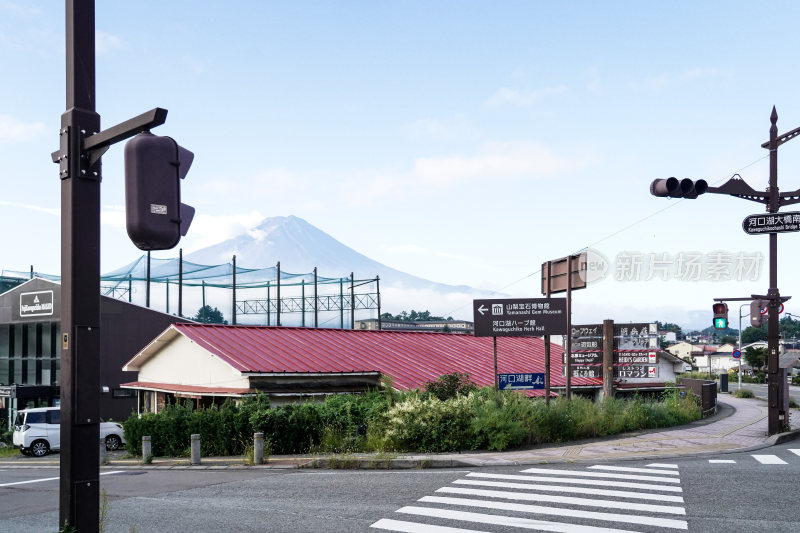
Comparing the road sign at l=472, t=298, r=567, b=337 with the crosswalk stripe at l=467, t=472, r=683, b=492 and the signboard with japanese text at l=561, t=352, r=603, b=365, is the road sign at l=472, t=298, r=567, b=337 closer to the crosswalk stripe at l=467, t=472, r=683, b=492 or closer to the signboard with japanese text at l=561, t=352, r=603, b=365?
the signboard with japanese text at l=561, t=352, r=603, b=365

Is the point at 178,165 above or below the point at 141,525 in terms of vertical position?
above

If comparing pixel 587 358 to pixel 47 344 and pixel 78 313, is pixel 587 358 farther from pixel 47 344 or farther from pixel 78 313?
pixel 47 344

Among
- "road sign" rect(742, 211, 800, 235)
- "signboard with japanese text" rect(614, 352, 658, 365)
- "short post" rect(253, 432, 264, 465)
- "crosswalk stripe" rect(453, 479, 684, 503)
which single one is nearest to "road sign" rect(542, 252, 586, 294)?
"signboard with japanese text" rect(614, 352, 658, 365)

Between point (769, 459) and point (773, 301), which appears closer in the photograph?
point (769, 459)

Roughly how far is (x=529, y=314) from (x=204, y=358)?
11641 millimetres

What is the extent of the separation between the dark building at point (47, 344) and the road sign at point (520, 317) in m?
22.7

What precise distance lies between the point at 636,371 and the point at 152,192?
74.8 feet

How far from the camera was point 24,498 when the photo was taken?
14.1 metres

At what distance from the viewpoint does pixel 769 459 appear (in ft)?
51.8

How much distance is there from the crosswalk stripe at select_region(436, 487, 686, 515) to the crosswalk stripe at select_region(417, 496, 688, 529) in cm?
46

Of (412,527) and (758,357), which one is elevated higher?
(412,527)

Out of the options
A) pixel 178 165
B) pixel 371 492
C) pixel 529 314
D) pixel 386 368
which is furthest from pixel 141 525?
pixel 386 368

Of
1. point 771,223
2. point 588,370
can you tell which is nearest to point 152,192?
point 771,223

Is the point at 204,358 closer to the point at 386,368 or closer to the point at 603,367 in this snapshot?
the point at 386,368
